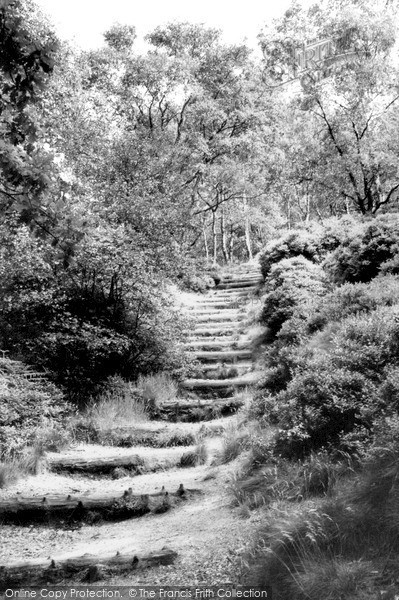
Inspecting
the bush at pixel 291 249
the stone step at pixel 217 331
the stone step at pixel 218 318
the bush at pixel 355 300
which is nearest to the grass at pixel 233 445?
the bush at pixel 355 300

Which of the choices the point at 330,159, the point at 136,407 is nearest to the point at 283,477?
the point at 136,407

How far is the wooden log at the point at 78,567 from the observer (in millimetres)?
3586

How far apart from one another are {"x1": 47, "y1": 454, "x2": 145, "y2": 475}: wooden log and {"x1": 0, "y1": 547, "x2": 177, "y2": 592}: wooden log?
8.31 feet

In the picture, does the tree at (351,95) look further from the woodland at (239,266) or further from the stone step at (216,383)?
the stone step at (216,383)

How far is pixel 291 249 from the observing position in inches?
516

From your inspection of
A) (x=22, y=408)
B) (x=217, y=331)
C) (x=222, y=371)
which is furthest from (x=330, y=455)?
(x=217, y=331)

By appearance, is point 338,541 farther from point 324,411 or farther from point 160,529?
point 160,529

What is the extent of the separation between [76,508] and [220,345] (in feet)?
21.3

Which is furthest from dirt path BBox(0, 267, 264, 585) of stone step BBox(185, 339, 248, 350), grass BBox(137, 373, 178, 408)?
stone step BBox(185, 339, 248, 350)

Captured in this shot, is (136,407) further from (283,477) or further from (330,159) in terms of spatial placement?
(330,159)

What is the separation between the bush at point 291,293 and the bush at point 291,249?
4.51ft

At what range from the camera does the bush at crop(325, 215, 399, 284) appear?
8.83 metres

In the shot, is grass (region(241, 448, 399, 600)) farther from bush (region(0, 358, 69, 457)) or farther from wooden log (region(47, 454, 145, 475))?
bush (region(0, 358, 69, 457))

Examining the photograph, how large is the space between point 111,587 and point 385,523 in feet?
5.65
